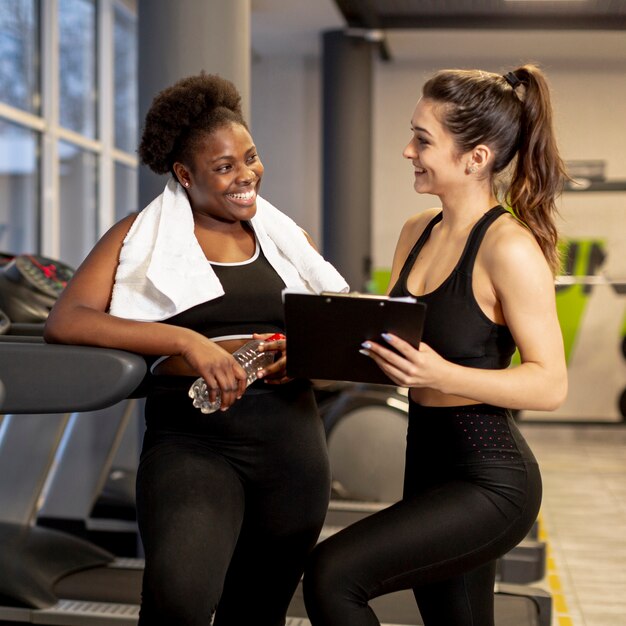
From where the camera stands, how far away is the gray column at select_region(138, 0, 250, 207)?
3066 millimetres

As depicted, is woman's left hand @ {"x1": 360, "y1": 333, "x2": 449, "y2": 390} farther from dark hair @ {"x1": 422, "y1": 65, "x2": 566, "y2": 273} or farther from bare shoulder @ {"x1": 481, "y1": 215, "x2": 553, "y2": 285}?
dark hair @ {"x1": 422, "y1": 65, "x2": 566, "y2": 273}

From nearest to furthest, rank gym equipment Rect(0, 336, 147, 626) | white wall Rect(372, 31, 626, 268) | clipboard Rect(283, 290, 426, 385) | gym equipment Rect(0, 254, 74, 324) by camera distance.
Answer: clipboard Rect(283, 290, 426, 385) < gym equipment Rect(0, 254, 74, 324) < gym equipment Rect(0, 336, 147, 626) < white wall Rect(372, 31, 626, 268)

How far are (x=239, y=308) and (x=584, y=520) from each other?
3.61 m

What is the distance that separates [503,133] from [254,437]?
72cm

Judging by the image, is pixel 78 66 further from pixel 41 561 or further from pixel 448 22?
pixel 41 561

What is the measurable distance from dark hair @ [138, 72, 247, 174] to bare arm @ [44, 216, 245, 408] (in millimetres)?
207

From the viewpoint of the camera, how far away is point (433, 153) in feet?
5.70

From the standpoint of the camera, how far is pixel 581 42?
766cm

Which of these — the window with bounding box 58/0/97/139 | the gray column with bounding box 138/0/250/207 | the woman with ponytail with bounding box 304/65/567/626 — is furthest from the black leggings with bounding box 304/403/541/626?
the window with bounding box 58/0/97/139

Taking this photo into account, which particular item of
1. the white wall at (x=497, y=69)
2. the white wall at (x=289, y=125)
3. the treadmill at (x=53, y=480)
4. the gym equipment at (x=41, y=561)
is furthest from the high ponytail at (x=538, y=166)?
the white wall at (x=289, y=125)

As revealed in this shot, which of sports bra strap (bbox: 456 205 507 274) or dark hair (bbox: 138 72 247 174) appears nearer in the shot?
sports bra strap (bbox: 456 205 507 274)

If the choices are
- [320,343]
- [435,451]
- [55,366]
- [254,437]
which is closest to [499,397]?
[435,451]

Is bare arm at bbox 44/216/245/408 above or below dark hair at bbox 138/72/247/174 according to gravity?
below

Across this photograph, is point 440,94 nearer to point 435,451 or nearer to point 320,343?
point 320,343
